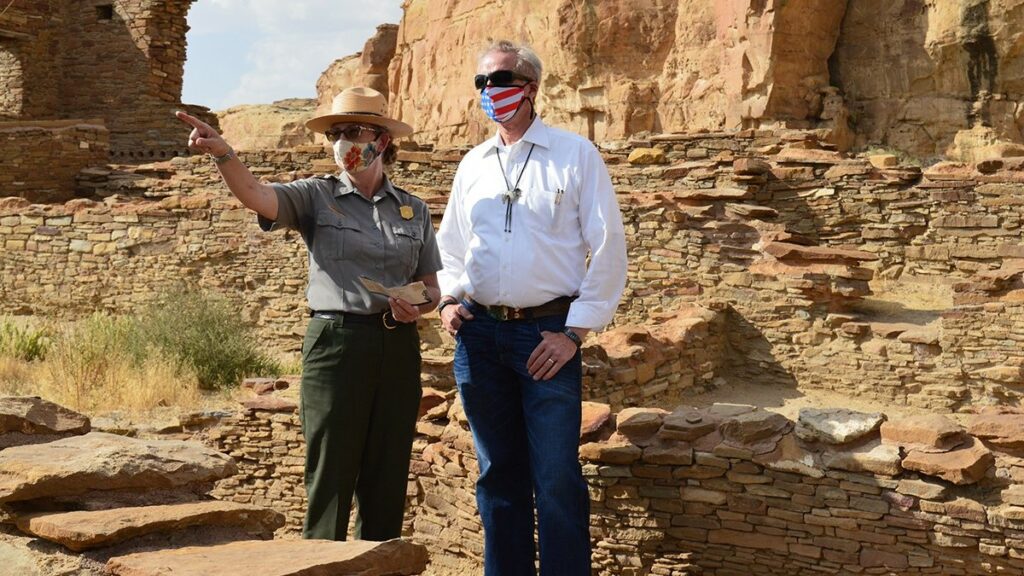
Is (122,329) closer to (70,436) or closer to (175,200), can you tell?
(175,200)

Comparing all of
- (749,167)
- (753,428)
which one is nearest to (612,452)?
(753,428)

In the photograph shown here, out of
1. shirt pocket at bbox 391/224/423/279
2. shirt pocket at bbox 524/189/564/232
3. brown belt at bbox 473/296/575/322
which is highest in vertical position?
shirt pocket at bbox 524/189/564/232

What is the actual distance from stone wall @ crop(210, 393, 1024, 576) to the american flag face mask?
6.37 feet

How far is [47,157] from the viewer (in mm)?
16766

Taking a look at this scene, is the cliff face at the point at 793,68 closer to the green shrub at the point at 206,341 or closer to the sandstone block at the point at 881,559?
the green shrub at the point at 206,341

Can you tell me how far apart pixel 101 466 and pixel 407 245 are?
151cm

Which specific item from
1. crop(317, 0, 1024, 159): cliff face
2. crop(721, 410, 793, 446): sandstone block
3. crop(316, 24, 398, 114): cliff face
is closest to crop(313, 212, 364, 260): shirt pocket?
crop(721, 410, 793, 446): sandstone block

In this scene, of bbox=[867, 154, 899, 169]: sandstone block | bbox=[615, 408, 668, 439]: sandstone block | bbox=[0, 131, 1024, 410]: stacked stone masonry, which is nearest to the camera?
bbox=[615, 408, 668, 439]: sandstone block

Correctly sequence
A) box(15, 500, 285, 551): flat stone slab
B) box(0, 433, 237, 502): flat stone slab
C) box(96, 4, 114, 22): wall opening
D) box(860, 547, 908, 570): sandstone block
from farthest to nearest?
box(96, 4, 114, 22): wall opening
box(860, 547, 908, 570): sandstone block
box(0, 433, 237, 502): flat stone slab
box(15, 500, 285, 551): flat stone slab

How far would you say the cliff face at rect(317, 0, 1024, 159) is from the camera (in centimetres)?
1898

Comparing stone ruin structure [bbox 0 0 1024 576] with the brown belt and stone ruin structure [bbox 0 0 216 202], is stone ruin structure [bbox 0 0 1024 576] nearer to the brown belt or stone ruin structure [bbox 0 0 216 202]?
stone ruin structure [bbox 0 0 216 202]

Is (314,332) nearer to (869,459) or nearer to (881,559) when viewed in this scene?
(869,459)

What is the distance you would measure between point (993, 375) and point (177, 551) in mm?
→ 7757

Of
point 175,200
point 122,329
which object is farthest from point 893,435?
point 175,200
